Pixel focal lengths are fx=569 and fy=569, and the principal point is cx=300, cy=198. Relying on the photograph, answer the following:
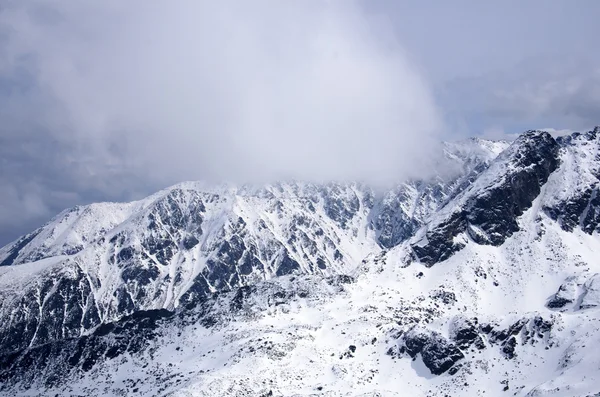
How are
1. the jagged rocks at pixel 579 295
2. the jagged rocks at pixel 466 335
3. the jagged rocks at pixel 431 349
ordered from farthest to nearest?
the jagged rocks at pixel 579 295
the jagged rocks at pixel 466 335
the jagged rocks at pixel 431 349

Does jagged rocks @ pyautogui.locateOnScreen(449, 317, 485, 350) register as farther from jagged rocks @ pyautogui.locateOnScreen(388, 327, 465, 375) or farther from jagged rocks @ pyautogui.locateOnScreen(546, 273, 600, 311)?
jagged rocks @ pyautogui.locateOnScreen(546, 273, 600, 311)

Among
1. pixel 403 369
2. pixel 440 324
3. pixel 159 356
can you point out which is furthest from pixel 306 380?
pixel 159 356

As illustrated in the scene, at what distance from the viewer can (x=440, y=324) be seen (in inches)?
6831

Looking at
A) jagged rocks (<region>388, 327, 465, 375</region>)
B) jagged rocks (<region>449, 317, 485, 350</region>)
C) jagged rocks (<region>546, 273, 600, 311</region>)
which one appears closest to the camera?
jagged rocks (<region>388, 327, 465, 375</region>)

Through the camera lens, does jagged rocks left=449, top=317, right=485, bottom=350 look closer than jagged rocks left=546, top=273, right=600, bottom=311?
Yes

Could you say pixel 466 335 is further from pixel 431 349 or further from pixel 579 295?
pixel 579 295

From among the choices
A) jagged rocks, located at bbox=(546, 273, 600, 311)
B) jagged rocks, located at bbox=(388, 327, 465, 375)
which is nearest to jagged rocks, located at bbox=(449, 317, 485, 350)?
jagged rocks, located at bbox=(388, 327, 465, 375)

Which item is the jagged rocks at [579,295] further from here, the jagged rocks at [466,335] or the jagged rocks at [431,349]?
the jagged rocks at [431,349]

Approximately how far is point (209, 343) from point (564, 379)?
111154mm

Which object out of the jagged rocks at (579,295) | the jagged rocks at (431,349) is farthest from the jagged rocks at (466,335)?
the jagged rocks at (579,295)

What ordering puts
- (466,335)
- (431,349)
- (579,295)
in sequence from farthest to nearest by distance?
(579,295), (466,335), (431,349)

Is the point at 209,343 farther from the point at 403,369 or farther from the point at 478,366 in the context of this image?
the point at 478,366

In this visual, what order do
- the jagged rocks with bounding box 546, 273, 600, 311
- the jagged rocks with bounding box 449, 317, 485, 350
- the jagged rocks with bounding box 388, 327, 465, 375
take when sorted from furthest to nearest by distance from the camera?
1. the jagged rocks with bounding box 546, 273, 600, 311
2. the jagged rocks with bounding box 449, 317, 485, 350
3. the jagged rocks with bounding box 388, 327, 465, 375

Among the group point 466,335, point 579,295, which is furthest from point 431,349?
point 579,295
